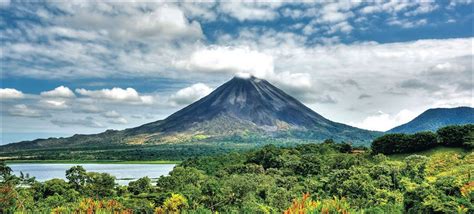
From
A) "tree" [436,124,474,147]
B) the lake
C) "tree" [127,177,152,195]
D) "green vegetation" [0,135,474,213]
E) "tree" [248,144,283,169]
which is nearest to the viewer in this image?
"green vegetation" [0,135,474,213]

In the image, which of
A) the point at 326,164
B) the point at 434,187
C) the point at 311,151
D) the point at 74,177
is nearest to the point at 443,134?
the point at 326,164

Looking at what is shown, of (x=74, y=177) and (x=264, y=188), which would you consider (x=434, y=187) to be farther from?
(x=74, y=177)

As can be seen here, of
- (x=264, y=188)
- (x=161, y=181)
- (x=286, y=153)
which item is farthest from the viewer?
(x=286, y=153)

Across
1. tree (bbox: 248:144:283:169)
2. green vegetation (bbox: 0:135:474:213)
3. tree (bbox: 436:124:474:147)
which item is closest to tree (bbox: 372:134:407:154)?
green vegetation (bbox: 0:135:474:213)

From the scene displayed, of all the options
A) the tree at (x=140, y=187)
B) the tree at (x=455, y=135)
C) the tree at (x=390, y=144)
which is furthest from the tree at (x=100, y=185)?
the tree at (x=455, y=135)

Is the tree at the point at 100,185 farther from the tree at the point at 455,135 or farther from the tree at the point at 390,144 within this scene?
the tree at the point at 455,135

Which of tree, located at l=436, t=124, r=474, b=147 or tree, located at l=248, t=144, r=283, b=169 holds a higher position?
tree, located at l=436, t=124, r=474, b=147

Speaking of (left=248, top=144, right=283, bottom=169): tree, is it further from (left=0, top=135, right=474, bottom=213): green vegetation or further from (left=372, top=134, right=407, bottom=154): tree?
(left=372, top=134, right=407, bottom=154): tree
